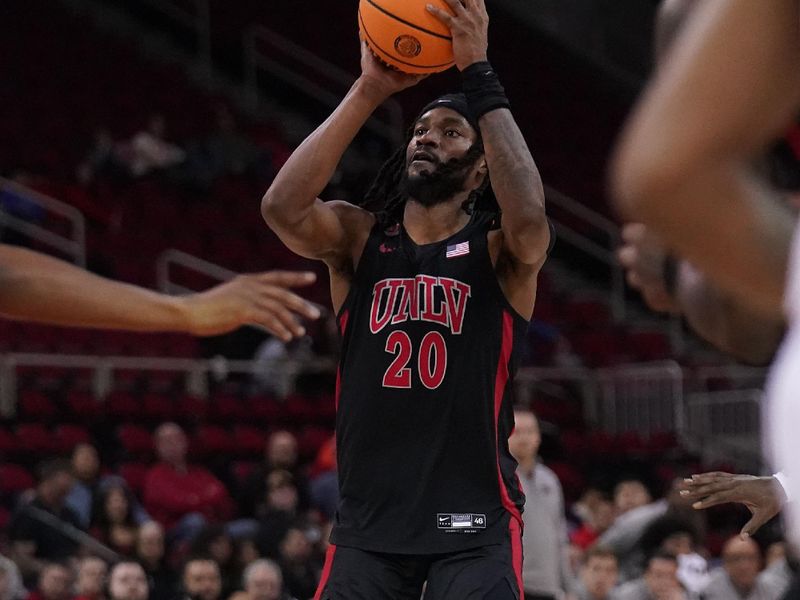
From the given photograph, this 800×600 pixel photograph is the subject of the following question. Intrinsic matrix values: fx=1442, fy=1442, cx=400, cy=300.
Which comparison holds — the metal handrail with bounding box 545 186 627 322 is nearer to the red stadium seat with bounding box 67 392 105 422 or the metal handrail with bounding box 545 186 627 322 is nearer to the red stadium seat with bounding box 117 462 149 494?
the red stadium seat with bounding box 67 392 105 422

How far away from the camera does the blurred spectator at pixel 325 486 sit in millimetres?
11180

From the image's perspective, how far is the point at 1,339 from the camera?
1286cm

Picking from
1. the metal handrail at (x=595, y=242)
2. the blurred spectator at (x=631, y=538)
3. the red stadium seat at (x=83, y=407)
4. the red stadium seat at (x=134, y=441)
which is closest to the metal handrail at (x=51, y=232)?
the red stadium seat at (x=83, y=407)

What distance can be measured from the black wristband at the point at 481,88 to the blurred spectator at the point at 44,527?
6175 mm

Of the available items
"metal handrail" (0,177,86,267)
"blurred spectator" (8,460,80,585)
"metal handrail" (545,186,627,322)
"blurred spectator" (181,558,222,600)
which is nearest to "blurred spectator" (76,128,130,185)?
"metal handrail" (0,177,86,267)

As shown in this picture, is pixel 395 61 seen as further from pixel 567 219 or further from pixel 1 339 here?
pixel 567 219

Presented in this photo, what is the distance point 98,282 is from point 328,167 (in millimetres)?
1564

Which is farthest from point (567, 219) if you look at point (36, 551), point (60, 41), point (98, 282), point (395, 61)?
point (98, 282)

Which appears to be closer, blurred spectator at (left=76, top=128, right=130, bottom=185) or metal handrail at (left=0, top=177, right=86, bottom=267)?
metal handrail at (left=0, top=177, right=86, bottom=267)

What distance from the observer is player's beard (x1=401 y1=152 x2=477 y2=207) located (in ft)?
15.7

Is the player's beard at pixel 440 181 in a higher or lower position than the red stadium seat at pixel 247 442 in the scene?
higher

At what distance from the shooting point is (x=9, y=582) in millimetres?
8820

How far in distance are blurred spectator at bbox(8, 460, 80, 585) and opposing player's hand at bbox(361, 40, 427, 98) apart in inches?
235

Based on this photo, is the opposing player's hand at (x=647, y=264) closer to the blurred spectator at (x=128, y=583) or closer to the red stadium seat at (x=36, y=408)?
the blurred spectator at (x=128, y=583)
